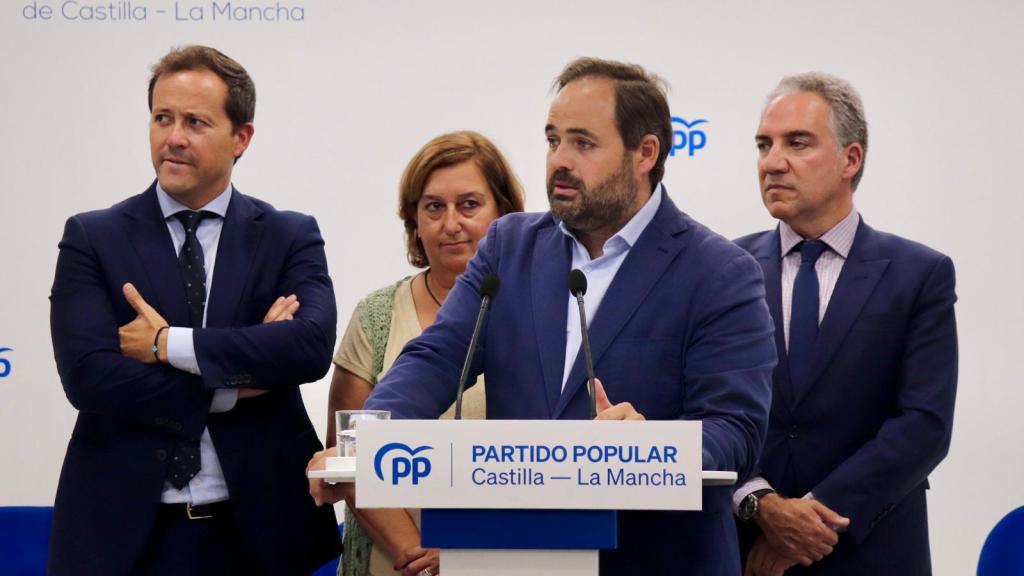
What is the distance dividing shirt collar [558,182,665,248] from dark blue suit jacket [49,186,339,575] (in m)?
0.74

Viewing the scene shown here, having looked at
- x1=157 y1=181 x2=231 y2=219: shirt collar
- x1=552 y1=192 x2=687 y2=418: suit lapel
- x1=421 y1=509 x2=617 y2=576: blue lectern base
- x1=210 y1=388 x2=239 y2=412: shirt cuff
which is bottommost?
x1=421 y1=509 x2=617 y2=576: blue lectern base

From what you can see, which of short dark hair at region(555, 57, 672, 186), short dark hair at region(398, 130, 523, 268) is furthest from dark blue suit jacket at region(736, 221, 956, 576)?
short dark hair at region(398, 130, 523, 268)

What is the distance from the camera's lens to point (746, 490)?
10.7 ft

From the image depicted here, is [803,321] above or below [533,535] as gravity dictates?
above

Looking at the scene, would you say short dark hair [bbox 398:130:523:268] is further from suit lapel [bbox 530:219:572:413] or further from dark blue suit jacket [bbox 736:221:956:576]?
dark blue suit jacket [bbox 736:221:956:576]

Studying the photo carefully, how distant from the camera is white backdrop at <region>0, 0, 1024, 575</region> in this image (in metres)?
4.70

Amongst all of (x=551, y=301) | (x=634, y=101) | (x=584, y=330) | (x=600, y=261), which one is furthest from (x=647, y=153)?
(x=584, y=330)

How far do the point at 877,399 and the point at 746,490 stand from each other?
425 mm

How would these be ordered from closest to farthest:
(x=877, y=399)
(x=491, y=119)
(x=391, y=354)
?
1. (x=877, y=399)
2. (x=391, y=354)
3. (x=491, y=119)

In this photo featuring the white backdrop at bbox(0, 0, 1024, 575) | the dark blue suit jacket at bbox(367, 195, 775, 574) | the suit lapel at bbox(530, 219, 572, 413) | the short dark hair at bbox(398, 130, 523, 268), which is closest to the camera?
the dark blue suit jacket at bbox(367, 195, 775, 574)

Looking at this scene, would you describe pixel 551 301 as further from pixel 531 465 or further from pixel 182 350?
pixel 182 350

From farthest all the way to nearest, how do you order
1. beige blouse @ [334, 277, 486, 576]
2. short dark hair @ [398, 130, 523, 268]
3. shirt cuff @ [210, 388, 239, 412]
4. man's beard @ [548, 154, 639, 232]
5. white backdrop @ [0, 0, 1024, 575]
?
white backdrop @ [0, 0, 1024, 575] < short dark hair @ [398, 130, 523, 268] < beige blouse @ [334, 277, 486, 576] < shirt cuff @ [210, 388, 239, 412] < man's beard @ [548, 154, 639, 232]

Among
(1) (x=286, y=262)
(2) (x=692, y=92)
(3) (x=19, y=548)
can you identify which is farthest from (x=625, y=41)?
(3) (x=19, y=548)

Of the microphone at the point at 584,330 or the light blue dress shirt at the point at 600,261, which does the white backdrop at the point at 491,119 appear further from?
the microphone at the point at 584,330
